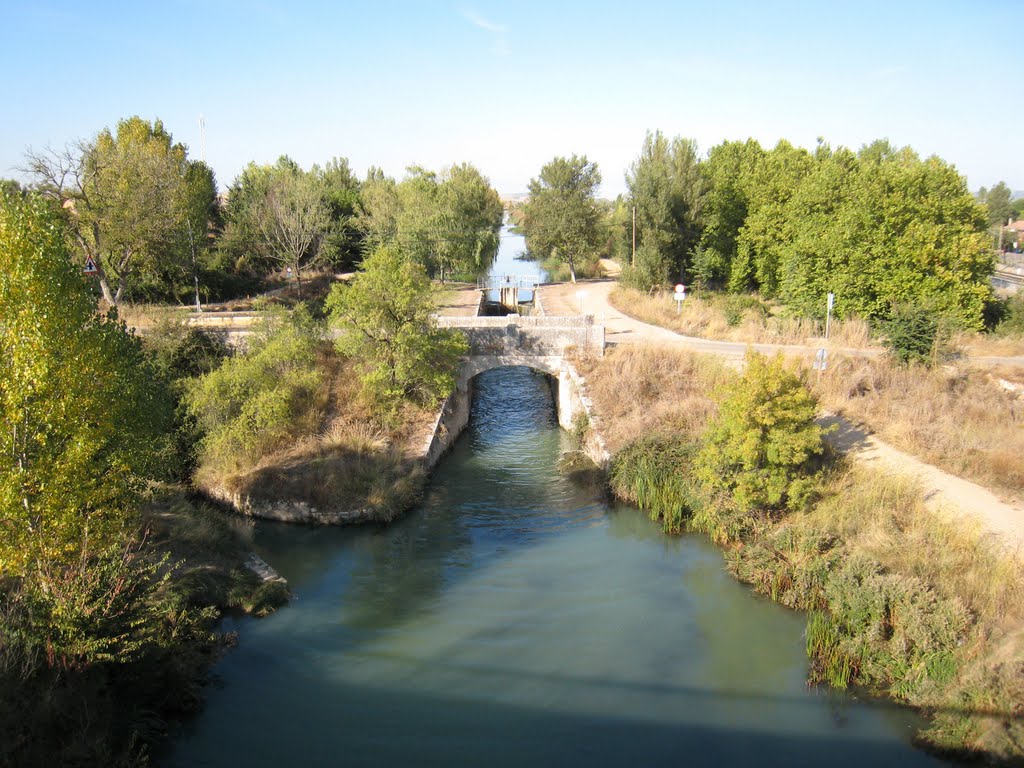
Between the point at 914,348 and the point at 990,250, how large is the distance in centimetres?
763

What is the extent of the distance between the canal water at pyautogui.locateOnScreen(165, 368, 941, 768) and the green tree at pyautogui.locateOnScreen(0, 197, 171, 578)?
148 inches

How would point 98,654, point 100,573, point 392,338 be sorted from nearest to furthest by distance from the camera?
1. point 98,654
2. point 100,573
3. point 392,338

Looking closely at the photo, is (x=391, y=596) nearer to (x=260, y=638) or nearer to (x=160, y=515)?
(x=260, y=638)

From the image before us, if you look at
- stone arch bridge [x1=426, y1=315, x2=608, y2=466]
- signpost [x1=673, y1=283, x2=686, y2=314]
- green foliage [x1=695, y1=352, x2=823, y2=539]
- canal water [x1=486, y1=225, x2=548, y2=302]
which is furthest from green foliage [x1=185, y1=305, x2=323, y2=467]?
canal water [x1=486, y1=225, x2=548, y2=302]

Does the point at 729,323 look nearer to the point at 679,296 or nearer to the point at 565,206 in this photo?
the point at 679,296

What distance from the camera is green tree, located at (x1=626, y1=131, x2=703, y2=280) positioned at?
38.8 m

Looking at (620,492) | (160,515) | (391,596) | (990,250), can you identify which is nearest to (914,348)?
(990,250)

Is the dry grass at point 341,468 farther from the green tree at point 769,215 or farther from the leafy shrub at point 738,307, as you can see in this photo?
the green tree at point 769,215

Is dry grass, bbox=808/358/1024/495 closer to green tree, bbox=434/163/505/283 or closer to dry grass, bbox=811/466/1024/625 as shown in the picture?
dry grass, bbox=811/466/1024/625

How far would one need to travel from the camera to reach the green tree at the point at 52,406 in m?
9.56

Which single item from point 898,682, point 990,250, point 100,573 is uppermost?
point 990,250

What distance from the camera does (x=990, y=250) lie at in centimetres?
2586

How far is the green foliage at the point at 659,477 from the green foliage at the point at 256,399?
984 centimetres

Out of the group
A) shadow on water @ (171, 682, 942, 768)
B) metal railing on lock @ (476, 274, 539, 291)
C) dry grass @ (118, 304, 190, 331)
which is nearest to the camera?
shadow on water @ (171, 682, 942, 768)
